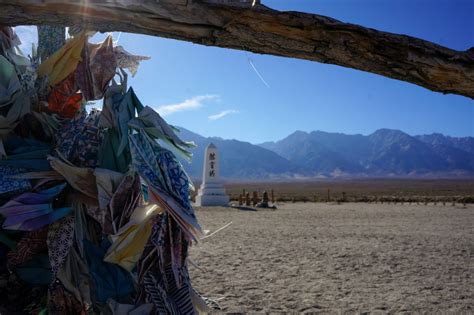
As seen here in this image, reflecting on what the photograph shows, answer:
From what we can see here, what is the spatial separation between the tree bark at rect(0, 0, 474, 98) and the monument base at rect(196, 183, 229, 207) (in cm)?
2211

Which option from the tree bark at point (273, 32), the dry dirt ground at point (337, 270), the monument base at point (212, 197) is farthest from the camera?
the monument base at point (212, 197)

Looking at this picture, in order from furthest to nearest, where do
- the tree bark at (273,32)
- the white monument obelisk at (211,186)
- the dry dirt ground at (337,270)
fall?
the white monument obelisk at (211,186) → the dry dirt ground at (337,270) → the tree bark at (273,32)

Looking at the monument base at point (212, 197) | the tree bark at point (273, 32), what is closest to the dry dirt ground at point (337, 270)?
the tree bark at point (273, 32)

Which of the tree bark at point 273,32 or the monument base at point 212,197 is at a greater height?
the tree bark at point 273,32

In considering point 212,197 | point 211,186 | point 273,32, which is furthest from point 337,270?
A: point 211,186

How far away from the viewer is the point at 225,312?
5320 millimetres

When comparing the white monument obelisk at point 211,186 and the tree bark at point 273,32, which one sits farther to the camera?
the white monument obelisk at point 211,186

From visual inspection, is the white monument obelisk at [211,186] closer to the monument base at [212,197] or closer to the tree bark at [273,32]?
the monument base at [212,197]

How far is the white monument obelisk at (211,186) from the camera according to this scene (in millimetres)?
24750

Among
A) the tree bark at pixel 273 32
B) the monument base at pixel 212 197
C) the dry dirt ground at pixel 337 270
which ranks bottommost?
the dry dirt ground at pixel 337 270

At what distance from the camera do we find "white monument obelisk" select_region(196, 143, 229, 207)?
974 inches

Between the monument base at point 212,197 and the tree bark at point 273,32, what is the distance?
22.1m

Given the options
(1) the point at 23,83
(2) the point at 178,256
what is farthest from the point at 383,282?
(1) the point at 23,83

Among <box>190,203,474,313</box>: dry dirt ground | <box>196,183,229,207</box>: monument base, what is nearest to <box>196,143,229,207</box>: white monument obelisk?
<box>196,183,229,207</box>: monument base
